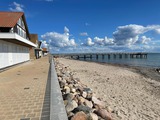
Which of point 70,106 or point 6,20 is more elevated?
point 6,20

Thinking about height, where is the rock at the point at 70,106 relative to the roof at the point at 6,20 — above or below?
below

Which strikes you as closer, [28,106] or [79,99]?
[28,106]

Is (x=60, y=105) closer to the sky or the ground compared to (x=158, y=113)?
closer to the sky

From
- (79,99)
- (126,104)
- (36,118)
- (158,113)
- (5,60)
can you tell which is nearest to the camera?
(36,118)

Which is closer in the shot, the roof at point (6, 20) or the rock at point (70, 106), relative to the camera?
the rock at point (70, 106)

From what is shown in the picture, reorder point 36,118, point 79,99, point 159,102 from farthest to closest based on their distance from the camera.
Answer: point 159,102 < point 79,99 < point 36,118

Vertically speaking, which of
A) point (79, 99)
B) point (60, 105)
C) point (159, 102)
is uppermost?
point (60, 105)

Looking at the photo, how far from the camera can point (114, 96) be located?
7.32 metres

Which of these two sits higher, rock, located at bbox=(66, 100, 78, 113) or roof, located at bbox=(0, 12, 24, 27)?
roof, located at bbox=(0, 12, 24, 27)

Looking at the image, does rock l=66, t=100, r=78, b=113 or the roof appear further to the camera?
the roof

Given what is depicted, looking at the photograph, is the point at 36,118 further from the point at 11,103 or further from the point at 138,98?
the point at 138,98

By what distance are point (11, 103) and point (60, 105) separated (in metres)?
1.76

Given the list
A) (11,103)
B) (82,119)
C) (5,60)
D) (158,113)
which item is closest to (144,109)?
(158,113)

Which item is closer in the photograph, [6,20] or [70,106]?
[70,106]
